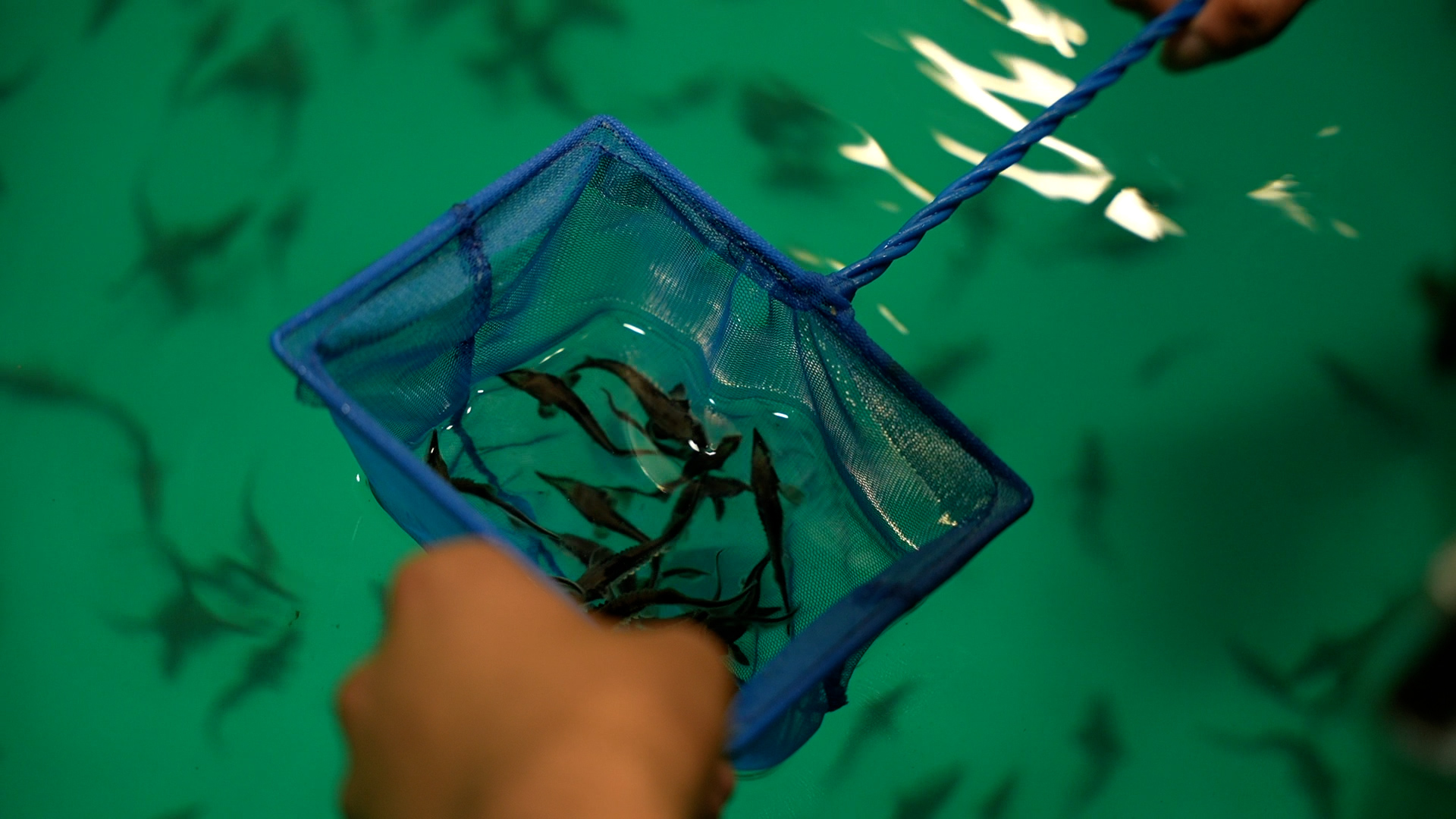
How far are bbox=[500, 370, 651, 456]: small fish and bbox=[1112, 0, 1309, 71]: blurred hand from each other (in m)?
0.72

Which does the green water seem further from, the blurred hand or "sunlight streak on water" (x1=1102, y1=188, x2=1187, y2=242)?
the blurred hand

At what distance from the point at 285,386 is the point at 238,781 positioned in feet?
1.63

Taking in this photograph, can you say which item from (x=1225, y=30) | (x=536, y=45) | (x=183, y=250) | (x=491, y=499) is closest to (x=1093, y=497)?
(x=1225, y=30)

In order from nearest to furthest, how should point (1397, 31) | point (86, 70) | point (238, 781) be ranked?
point (238, 781)
point (86, 70)
point (1397, 31)

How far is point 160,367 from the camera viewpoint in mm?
1392

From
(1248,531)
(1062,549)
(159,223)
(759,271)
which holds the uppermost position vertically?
(159,223)

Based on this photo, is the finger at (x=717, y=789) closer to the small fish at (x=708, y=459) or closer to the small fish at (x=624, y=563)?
the small fish at (x=624, y=563)

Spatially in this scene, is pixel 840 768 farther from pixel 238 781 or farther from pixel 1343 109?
pixel 1343 109

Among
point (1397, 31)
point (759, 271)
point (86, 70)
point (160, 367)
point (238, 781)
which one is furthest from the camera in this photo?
point (1397, 31)

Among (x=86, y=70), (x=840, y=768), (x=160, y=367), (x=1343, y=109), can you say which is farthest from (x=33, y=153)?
(x=1343, y=109)

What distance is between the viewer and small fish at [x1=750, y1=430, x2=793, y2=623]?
3.83ft

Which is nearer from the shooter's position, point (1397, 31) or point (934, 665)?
point (934, 665)

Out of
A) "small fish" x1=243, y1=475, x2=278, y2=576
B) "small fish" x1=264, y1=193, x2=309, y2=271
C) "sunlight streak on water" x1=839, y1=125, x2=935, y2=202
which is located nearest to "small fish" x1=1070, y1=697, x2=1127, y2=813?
"sunlight streak on water" x1=839, y1=125, x2=935, y2=202

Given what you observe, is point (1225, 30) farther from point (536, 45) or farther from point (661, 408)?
point (536, 45)
